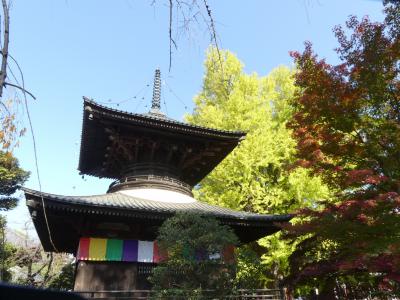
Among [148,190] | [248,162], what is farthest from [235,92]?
[148,190]

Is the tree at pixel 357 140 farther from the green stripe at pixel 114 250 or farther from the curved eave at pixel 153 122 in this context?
the green stripe at pixel 114 250

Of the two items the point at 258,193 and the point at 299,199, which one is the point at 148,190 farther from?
the point at 299,199

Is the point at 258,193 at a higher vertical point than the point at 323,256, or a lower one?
higher

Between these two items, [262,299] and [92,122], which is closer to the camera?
[262,299]

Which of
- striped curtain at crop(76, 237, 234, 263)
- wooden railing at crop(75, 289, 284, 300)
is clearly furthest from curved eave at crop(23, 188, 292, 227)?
wooden railing at crop(75, 289, 284, 300)

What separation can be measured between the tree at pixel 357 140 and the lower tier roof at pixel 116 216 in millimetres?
1741

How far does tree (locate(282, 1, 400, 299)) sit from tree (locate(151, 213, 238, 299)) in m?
2.37

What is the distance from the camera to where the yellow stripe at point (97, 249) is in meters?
9.66

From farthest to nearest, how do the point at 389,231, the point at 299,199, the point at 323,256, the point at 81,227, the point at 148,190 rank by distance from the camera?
the point at 299,199
the point at 148,190
the point at 323,256
the point at 81,227
the point at 389,231

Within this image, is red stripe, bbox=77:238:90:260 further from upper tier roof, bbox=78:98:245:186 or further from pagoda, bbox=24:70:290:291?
upper tier roof, bbox=78:98:245:186

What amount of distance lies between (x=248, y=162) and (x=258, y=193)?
1497 millimetres

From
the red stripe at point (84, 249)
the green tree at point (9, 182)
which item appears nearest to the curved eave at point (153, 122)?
the red stripe at point (84, 249)

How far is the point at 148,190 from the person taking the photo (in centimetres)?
1198

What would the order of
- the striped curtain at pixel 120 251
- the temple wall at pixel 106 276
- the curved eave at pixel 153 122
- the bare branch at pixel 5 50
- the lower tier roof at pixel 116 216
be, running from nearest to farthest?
Answer: the bare branch at pixel 5 50 → the lower tier roof at pixel 116 216 → the temple wall at pixel 106 276 → the striped curtain at pixel 120 251 → the curved eave at pixel 153 122
